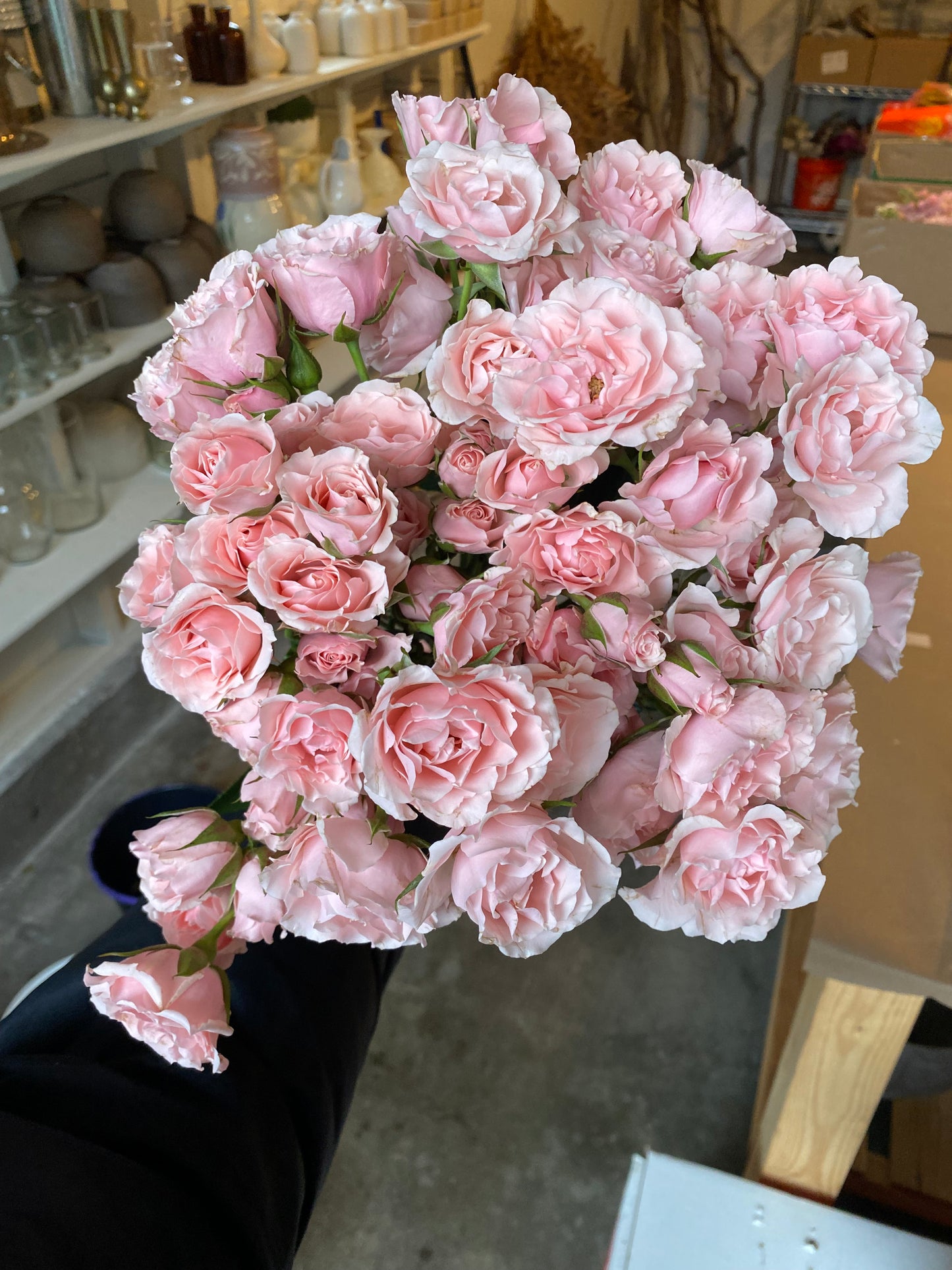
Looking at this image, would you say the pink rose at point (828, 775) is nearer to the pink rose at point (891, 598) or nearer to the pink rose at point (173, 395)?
the pink rose at point (891, 598)

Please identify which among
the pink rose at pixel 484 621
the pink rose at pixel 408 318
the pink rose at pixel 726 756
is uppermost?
the pink rose at pixel 408 318

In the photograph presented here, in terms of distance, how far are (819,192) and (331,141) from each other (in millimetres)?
2881

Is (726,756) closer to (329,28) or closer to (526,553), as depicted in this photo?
(526,553)

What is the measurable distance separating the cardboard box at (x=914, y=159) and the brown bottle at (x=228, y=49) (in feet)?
4.37

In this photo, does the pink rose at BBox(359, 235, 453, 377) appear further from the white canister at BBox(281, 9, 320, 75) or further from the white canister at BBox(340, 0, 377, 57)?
the white canister at BBox(340, 0, 377, 57)

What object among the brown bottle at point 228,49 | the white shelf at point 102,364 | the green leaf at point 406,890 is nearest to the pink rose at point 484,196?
the green leaf at point 406,890

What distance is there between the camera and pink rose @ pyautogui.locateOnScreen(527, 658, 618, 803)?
0.44 metres

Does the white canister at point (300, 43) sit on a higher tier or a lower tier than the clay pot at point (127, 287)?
higher

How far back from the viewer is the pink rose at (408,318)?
506mm

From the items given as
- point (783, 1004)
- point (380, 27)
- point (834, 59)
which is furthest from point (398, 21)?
point (834, 59)

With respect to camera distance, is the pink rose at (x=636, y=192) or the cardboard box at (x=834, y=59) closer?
the pink rose at (x=636, y=192)

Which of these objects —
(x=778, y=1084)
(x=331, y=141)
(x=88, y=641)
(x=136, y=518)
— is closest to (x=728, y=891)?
(x=778, y=1084)

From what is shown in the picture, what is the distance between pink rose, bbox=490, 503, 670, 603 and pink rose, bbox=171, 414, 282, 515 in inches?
4.8

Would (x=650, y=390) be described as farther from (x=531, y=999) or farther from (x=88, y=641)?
(x=88, y=641)
